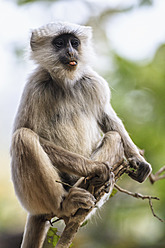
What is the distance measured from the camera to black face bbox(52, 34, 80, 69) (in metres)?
5.07

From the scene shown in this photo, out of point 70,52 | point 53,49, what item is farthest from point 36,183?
point 53,49

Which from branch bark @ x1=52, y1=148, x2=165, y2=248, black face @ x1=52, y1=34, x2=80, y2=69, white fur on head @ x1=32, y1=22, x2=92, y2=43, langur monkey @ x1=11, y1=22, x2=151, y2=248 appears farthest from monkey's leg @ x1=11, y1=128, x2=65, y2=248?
white fur on head @ x1=32, y1=22, x2=92, y2=43

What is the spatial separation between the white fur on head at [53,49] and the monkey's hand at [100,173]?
127 centimetres

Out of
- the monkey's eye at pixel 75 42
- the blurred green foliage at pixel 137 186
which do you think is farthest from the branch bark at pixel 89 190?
the blurred green foliage at pixel 137 186

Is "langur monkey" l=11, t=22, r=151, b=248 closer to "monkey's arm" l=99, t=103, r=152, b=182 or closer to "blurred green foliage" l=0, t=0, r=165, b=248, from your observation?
"monkey's arm" l=99, t=103, r=152, b=182

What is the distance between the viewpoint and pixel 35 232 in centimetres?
480

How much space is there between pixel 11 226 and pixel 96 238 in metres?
2.56

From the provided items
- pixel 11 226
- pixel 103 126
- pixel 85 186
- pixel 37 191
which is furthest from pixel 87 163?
pixel 11 226

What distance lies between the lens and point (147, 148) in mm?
10180

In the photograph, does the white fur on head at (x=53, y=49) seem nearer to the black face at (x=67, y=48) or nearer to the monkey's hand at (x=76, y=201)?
the black face at (x=67, y=48)

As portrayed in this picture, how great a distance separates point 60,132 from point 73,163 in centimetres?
56

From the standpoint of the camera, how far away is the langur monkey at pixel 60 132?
15.0 ft

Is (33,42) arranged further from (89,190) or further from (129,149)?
(89,190)

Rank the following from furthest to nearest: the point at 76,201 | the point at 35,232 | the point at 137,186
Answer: the point at 137,186 → the point at 35,232 → the point at 76,201
